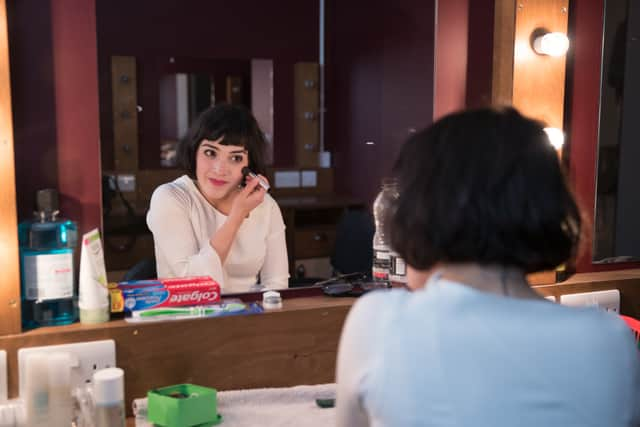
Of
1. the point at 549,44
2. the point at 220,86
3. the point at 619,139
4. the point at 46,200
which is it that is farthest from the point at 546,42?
the point at 46,200

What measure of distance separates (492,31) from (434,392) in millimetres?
1033

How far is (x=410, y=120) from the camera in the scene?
62.9 inches

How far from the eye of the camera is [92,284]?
113 cm

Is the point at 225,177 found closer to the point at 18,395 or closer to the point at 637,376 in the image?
the point at 18,395

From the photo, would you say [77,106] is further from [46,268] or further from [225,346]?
[225,346]

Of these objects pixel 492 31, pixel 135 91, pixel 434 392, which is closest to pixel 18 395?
pixel 135 91

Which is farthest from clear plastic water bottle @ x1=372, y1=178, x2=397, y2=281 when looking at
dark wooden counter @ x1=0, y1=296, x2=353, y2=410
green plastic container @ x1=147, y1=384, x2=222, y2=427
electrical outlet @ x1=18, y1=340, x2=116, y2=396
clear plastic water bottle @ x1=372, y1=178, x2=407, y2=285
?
electrical outlet @ x1=18, y1=340, x2=116, y2=396

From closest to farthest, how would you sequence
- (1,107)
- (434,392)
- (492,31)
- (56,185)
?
1. (434,392)
2. (1,107)
3. (56,185)
4. (492,31)

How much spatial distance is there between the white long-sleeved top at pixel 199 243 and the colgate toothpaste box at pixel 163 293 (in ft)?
0.21

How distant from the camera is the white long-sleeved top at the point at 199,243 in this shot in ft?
4.36

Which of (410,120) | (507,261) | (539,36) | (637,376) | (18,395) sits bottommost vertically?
(18,395)

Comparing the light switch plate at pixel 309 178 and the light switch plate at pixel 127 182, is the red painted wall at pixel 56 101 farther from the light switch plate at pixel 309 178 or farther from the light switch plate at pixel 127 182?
the light switch plate at pixel 309 178

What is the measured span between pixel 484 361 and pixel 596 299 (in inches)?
38.2

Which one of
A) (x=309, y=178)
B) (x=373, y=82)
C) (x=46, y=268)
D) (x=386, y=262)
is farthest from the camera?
(x=373, y=82)
